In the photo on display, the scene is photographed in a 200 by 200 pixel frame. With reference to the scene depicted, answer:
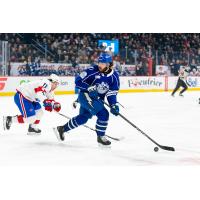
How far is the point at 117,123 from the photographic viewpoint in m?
6.22

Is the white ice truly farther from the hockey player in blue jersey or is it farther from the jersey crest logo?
the jersey crest logo

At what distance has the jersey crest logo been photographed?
163 inches

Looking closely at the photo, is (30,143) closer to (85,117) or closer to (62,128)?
(62,128)

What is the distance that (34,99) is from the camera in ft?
15.8

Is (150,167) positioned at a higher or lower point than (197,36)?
lower

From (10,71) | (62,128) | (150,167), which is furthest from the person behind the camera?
(10,71)

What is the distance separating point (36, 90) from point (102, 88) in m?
0.90

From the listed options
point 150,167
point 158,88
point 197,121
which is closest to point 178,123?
point 197,121

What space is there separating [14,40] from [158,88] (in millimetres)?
4974

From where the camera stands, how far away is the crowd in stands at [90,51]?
12.3 metres

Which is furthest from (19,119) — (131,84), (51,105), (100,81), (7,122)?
(131,84)

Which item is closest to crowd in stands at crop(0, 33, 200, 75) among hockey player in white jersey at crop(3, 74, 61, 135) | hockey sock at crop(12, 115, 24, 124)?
hockey sock at crop(12, 115, 24, 124)

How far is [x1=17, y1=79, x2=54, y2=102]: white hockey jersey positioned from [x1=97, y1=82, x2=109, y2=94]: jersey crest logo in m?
0.64

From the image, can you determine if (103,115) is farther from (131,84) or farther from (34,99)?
(131,84)
